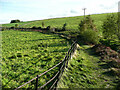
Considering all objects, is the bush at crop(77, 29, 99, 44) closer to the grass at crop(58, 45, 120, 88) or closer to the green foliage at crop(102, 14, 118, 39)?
the green foliage at crop(102, 14, 118, 39)

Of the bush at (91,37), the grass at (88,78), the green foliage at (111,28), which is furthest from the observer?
the green foliage at (111,28)

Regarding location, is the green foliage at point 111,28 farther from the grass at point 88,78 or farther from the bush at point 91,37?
the grass at point 88,78

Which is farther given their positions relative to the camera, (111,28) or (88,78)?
(111,28)

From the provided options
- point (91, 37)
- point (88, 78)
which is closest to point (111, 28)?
point (91, 37)

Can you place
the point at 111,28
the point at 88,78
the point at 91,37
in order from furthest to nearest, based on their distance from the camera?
the point at 111,28 < the point at 91,37 < the point at 88,78

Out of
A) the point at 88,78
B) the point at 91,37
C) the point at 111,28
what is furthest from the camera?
the point at 111,28

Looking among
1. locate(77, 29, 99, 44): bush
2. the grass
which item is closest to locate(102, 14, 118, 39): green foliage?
locate(77, 29, 99, 44): bush

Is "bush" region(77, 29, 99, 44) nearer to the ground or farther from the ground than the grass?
farther from the ground

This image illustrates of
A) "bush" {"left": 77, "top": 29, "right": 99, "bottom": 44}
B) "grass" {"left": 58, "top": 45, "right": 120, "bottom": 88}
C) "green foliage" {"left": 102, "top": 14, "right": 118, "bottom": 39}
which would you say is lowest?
"grass" {"left": 58, "top": 45, "right": 120, "bottom": 88}

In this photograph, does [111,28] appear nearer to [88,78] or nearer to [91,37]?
[91,37]

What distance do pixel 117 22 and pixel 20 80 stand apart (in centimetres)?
3704

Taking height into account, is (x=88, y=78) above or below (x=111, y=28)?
below

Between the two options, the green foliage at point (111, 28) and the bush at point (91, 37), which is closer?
the bush at point (91, 37)

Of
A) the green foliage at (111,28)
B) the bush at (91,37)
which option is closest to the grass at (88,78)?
the bush at (91,37)
